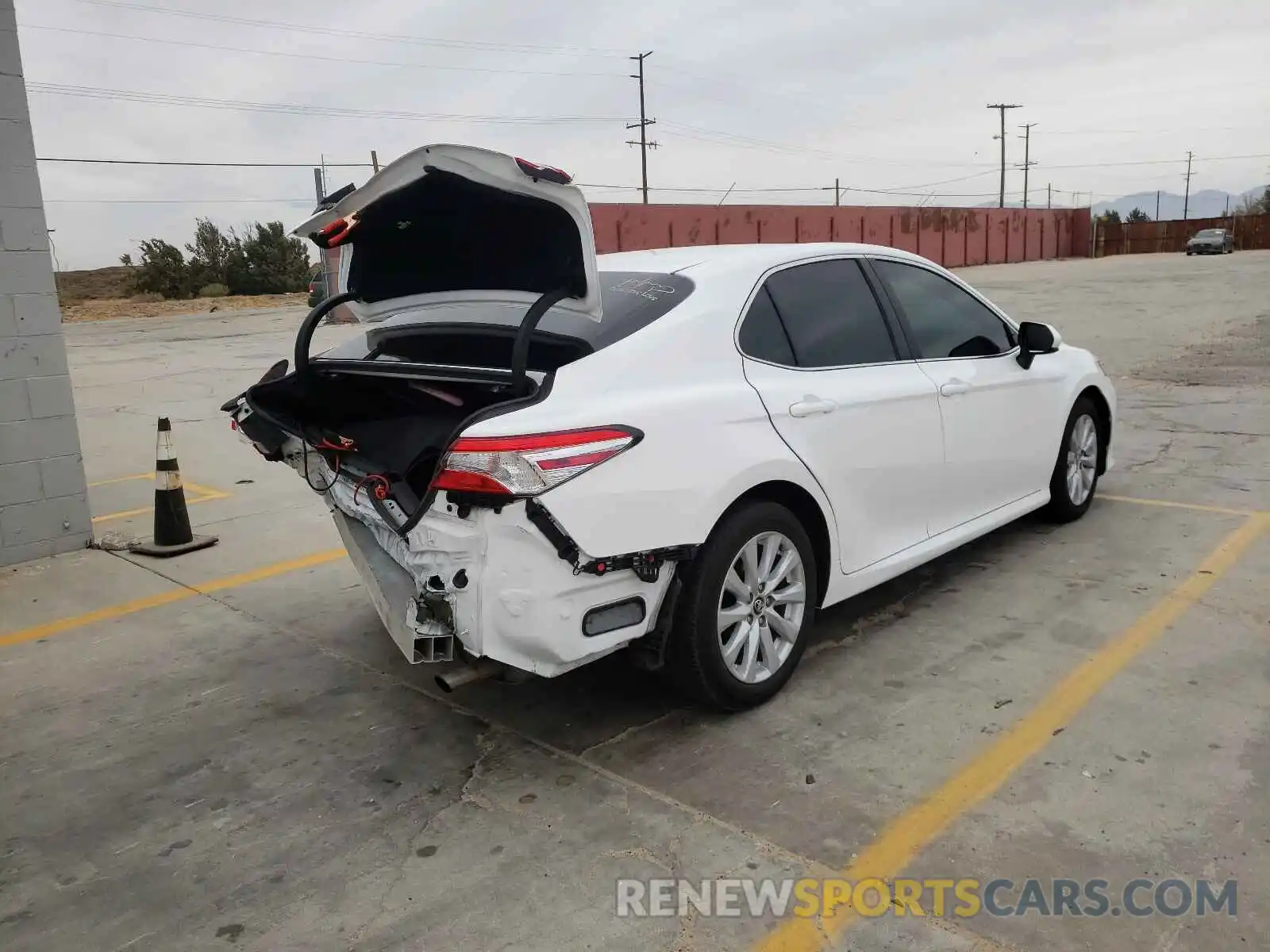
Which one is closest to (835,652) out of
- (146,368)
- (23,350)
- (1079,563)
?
(1079,563)

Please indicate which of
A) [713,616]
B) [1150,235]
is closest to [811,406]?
[713,616]

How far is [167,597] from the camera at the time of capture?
5.36 metres

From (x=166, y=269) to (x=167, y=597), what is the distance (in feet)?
168

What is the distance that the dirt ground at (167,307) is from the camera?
1522 inches

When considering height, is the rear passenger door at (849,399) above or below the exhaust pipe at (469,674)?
above

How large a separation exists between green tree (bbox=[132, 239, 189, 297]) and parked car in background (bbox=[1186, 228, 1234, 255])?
51.1 meters

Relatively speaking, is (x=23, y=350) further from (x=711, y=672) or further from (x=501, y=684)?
(x=711, y=672)

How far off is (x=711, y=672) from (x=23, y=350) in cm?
485

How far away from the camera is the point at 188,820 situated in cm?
322

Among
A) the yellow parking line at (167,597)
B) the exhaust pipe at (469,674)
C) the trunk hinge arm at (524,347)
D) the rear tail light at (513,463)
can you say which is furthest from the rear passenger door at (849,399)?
the yellow parking line at (167,597)

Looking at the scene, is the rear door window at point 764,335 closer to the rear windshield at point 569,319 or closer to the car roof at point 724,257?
the car roof at point 724,257

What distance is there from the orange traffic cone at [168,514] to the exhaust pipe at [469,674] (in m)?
3.26

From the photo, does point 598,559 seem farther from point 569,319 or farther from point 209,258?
point 209,258

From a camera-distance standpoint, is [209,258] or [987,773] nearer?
[987,773]
